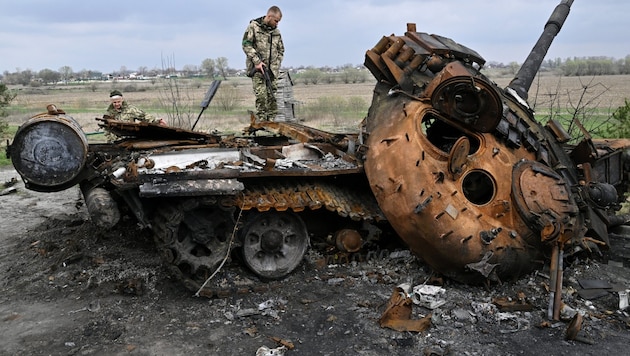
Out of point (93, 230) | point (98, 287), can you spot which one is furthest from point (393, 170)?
point (93, 230)

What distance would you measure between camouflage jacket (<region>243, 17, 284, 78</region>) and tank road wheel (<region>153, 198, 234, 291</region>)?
166 inches

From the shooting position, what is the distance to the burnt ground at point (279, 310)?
205 inches

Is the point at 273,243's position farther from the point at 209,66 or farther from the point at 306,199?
the point at 209,66

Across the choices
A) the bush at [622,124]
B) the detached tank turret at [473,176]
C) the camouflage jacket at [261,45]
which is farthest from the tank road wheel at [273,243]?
the bush at [622,124]

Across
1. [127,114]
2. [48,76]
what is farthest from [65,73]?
[127,114]

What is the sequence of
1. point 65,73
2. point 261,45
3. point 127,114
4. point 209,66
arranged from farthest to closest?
point 65,73 < point 209,66 < point 127,114 < point 261,45

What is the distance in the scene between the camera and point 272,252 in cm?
683

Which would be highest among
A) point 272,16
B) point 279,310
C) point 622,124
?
point 272,16

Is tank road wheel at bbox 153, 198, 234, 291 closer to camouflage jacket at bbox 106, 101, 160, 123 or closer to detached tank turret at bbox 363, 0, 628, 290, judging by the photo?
detached tank turret at bbox 363, 0, 628, 290

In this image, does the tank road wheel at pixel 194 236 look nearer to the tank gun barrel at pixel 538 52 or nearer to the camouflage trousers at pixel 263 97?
the camouflage trousers at pixel 263 97

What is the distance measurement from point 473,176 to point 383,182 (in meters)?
1.07

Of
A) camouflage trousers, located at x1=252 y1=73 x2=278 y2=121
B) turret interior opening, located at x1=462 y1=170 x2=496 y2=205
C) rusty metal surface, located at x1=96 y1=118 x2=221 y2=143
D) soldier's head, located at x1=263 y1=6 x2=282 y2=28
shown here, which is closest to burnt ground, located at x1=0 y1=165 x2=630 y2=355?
turret interior opening, located at x1=462 y1=170 x2=496 y2=205

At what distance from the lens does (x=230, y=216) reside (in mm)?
6301

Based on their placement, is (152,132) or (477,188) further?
(152,132)
